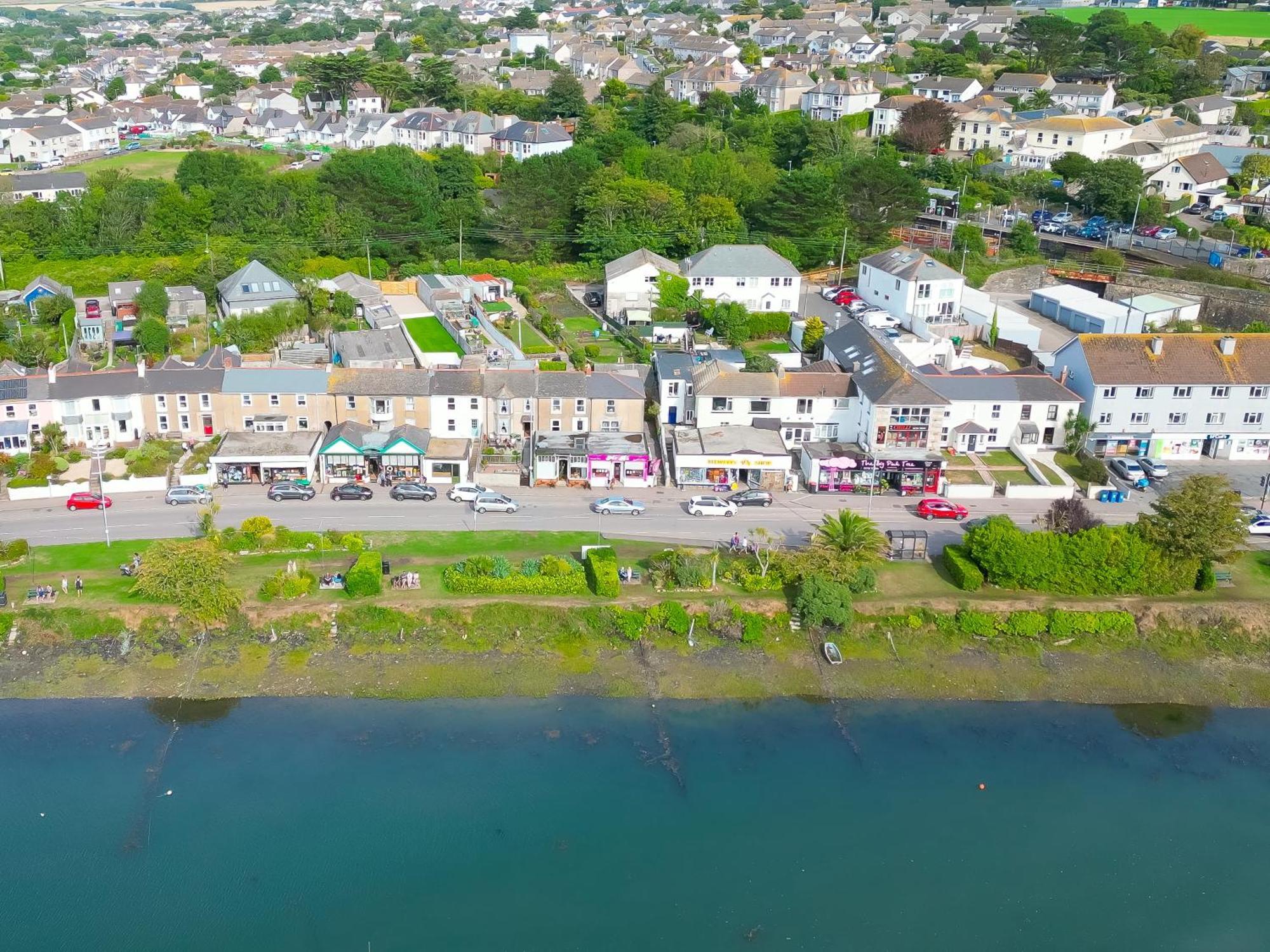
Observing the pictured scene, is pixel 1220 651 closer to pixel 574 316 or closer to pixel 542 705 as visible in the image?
pixel 542 705

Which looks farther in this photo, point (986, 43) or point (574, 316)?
point (986, 43)

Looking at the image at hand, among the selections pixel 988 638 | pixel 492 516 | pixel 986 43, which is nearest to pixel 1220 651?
pixel 988 638

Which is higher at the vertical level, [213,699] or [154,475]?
[154,475]

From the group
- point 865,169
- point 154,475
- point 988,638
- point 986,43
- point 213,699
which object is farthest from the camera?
point 986,43

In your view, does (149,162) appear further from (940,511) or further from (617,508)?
(940,511)

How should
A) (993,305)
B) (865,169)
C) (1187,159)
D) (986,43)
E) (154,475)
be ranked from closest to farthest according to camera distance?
(154,475)
(993,305)
(865,169)
(1187,159)
(986,43)

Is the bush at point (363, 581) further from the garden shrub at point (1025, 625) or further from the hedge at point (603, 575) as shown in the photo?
the garden shrub at point (1025, 625)
